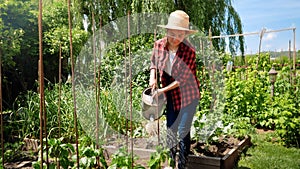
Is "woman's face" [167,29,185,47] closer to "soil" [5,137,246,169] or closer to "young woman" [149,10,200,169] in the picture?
"young woman" [149,10,200,169]

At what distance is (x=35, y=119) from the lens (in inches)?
149

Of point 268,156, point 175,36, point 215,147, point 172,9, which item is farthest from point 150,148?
point 172,9

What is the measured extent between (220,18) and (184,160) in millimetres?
6899

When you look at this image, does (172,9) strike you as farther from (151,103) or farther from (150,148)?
(151,103)

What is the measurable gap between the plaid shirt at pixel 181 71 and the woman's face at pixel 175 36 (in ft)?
0.12

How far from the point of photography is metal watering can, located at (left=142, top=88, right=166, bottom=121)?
2297mm

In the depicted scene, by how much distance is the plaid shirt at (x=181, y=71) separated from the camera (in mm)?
2326

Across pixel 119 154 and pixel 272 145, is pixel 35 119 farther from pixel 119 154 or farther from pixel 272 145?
pixel 272 145

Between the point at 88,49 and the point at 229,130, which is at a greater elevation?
the point at 88,49

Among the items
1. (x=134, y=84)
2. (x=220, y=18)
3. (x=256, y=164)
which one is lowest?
(x=256, y=164)

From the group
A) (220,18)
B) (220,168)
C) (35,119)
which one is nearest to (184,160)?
(220,168)

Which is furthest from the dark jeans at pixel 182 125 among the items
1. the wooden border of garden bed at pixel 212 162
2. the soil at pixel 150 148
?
the soil at pixel 150 148

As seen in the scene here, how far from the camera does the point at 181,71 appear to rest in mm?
2342

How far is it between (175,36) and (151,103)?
21.8 inches
